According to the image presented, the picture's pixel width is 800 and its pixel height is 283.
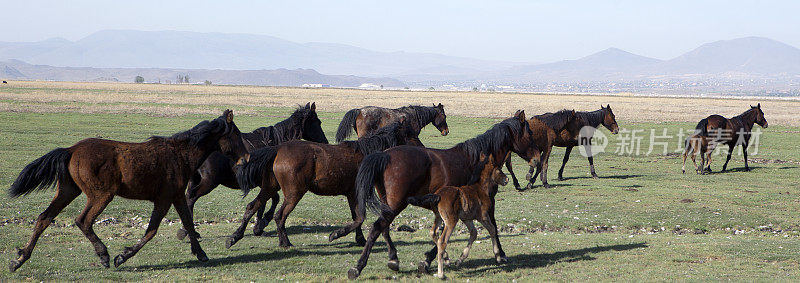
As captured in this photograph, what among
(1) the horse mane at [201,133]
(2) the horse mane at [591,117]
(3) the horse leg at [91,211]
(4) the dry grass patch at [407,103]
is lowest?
(4) the dry grass patch at [407,103]

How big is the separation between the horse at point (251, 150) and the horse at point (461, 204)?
3.30m

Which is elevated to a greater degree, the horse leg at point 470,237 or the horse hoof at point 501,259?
the horse leg at point 470,237

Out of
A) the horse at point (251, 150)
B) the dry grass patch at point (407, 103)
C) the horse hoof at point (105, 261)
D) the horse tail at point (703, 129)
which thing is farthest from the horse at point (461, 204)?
the dry grass patch at point (407, 103)

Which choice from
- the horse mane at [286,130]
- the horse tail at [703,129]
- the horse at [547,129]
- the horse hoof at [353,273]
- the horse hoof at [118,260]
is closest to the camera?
the horse hoof at [353,273]

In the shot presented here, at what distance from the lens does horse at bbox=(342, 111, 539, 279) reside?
8.07 metres

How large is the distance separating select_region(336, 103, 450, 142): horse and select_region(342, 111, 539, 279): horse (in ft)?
26.4

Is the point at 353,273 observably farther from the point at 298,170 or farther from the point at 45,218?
the point at 45,218

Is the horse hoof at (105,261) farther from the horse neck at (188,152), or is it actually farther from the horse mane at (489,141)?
the horse mane at (489,141)

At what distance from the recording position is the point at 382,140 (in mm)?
10023

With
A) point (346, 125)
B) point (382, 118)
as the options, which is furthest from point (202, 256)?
point (382, 118)

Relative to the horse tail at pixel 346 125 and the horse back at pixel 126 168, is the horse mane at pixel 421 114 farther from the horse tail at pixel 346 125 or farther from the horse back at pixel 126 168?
the horse back at pixel 126 168

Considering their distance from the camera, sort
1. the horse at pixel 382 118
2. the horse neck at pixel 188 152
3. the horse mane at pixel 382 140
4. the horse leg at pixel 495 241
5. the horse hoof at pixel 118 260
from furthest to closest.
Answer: the horse at pixel 382 118 < the horse mane at pixel 382 140 < the horse neck at pixel 188 152 < the horse leg at pixel 495 241 < the horse hoof at pixel 118 260

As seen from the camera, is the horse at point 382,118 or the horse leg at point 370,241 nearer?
the horse leg at point 370,241

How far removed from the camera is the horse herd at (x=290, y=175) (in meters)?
7.93
